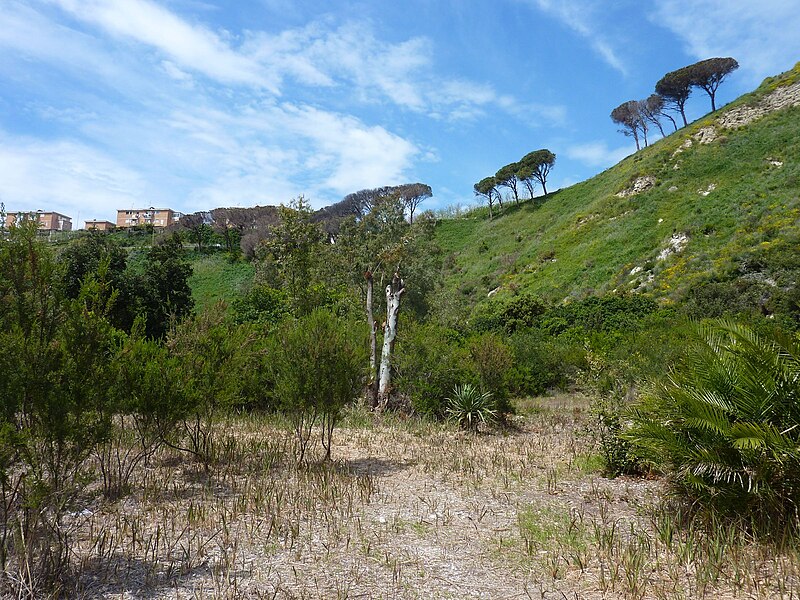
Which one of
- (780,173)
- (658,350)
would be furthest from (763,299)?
(780,173)

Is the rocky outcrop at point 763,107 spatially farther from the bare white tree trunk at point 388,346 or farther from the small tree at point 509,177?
the bare white tree trunk at point 388,346

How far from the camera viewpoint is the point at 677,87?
54125 mm

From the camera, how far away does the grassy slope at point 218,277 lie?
136 ft

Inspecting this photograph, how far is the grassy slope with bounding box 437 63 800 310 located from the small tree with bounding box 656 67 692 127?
28.0 ft

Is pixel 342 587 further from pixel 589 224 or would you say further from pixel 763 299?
pixel 589 224

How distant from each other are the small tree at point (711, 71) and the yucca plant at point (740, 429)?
56188 mm

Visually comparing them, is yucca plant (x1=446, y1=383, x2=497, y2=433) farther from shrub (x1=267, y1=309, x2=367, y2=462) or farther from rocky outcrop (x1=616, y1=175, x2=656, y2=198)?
rocky outcrop (x1=616, y1=175, x2=656, y2=198)

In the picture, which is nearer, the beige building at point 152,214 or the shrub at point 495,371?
the shrub at point 495,371

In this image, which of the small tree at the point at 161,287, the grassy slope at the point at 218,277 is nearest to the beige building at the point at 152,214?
the grassy slope at the point at 218,277

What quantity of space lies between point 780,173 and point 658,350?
24.6 m

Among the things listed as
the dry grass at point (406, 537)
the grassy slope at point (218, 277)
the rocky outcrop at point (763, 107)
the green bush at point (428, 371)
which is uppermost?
the rocky outcrop at point (763, 107)

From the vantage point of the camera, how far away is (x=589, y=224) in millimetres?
40969

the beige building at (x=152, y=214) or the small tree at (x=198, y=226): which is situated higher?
the beige building at (x=152, y=214)

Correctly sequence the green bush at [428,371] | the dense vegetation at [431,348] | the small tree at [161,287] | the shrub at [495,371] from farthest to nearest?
the small tree at [161,287], the green bush at [428,371], the shrub at [495,371], the dense vegetation at [431,348]
